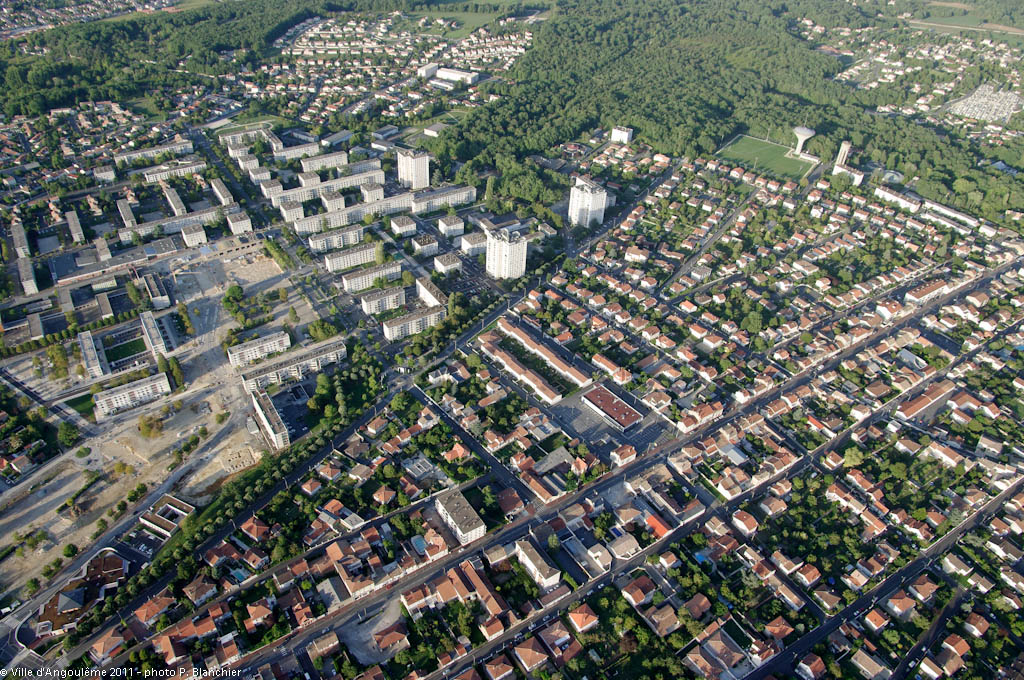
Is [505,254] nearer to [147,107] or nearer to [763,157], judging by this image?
[763,157]

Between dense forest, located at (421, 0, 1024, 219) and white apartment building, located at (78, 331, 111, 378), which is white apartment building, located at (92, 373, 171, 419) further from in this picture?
dense forest, located at (421, 0, 1024, 219)

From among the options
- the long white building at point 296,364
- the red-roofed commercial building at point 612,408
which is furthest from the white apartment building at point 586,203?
the long white building at point 296,364

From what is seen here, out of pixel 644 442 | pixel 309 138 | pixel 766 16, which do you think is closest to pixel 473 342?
pixel 644 442

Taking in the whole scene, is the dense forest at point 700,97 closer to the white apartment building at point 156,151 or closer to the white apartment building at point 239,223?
the white apartment building at point 239,223

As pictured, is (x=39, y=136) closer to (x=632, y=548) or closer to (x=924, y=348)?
(x=632, y=548)

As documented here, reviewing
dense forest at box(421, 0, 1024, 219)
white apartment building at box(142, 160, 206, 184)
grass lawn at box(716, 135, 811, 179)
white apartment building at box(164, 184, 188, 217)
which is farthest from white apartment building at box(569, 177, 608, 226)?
white apartment building at box(142, 160, 206, 184)
